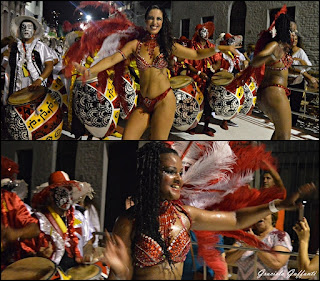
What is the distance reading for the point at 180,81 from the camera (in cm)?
152

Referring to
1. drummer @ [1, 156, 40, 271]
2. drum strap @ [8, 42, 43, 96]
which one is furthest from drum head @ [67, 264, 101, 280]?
drum strap @ [8, 42, 43, 96]

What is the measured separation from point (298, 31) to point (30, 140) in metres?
0.74

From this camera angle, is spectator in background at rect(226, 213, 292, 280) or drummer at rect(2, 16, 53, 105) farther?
drummer at rect(2, 16, 53, 105)

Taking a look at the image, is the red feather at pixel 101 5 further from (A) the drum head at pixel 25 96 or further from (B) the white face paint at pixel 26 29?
(A) the drum head at pixel 25 96

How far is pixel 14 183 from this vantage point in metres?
1.47

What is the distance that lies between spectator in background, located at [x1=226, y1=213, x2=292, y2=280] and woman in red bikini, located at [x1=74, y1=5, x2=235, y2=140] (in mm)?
328

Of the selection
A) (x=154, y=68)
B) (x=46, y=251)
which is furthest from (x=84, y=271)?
(x=154, y=68)

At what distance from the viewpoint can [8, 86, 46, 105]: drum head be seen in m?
1.54

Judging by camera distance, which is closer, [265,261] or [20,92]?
[265,261]

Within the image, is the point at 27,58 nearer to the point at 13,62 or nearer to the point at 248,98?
the point at 13,62

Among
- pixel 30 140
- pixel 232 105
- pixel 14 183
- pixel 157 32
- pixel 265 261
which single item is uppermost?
pixel 157 32

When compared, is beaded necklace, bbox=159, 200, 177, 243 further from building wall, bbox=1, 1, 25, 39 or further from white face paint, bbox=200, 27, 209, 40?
building wall, bbox=1, 1, 25, 39

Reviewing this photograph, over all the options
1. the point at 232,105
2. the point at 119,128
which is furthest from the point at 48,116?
the point at 232,105

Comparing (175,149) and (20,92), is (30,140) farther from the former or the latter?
(175,149)
